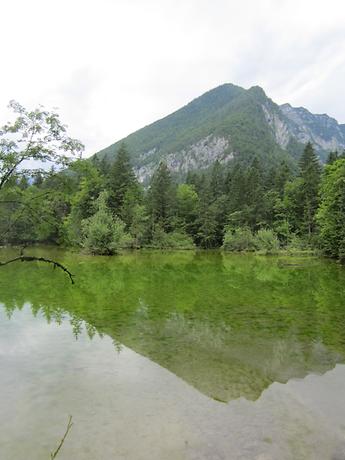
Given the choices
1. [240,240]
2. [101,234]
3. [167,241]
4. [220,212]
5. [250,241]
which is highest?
[220,212]

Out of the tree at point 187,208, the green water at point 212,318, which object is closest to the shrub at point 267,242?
the tree at point 187,208

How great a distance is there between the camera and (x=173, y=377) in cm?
1022

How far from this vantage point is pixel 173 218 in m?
75.8

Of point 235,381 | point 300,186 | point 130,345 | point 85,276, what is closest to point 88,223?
point 85,276

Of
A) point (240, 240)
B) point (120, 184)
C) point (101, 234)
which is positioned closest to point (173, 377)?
point (101, 234)

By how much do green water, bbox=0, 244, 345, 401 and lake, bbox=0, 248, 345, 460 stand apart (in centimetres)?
7

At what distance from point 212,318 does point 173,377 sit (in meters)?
6.46

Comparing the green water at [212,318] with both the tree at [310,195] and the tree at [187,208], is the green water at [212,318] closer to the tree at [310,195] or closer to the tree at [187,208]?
the tree at [310,195]

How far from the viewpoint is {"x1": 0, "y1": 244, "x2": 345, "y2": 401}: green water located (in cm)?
1093

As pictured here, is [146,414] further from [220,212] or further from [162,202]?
[162,202]

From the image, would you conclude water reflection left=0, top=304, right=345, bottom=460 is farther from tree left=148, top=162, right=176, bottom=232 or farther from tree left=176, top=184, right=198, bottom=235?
tree left=176, top=184, right=198, bottom=235

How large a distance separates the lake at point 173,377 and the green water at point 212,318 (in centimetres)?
7

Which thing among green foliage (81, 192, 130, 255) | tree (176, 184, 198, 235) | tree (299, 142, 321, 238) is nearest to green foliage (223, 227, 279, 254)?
tree (299, 142, 321, 238)

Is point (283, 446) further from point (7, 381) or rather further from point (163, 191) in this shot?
point (163, 191)
